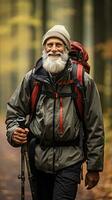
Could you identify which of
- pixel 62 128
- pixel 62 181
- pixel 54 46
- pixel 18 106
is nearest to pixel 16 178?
pixel 18 106

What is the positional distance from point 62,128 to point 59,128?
0.03m

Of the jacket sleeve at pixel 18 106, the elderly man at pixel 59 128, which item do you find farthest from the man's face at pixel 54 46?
the jacket sleeve at pixel 18 106

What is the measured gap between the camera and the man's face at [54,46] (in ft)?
17.6

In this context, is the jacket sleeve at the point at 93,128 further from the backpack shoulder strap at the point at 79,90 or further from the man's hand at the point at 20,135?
the man's hand at the point at 20,135

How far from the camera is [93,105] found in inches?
212

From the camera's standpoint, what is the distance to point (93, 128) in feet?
17.6

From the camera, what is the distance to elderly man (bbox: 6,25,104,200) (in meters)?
5.29

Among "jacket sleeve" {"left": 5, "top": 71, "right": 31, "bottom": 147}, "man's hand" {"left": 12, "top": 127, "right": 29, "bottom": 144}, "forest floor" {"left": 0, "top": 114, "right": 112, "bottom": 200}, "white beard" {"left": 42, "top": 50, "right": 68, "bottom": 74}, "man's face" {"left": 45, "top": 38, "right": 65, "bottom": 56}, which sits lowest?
"forest floor" {"left": 0, "top": 114, "right": 112, "bottom": 200}

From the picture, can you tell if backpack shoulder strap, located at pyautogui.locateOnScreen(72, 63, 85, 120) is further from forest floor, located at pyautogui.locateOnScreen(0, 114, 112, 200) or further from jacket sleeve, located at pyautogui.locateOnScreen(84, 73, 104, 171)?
forest floor, located at pyautogui.locateOnScreen(0, 114, 112, 200)

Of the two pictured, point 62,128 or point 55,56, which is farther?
point 55,56

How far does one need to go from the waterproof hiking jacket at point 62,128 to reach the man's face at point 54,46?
0.17m

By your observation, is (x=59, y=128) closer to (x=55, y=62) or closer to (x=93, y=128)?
(x=93, y=128)

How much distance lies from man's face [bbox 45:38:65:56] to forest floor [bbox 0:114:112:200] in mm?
3246

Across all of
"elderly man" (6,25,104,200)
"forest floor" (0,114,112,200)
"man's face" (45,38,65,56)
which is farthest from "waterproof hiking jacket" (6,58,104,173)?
"forest floor" (0,114,112,200)
